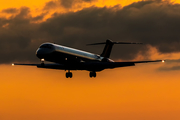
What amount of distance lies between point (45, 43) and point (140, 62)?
18.1 m

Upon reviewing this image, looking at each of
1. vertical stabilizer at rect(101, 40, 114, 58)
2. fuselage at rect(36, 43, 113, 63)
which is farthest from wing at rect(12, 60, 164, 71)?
vertical stabilizer at rect(101, 40, 114, 58)

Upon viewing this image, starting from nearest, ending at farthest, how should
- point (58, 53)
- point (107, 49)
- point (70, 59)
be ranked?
point (58, 53), point (70, 59), point (107, 49)

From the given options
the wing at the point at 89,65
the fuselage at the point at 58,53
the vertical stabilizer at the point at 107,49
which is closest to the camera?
the fuselage at the point at 58,53

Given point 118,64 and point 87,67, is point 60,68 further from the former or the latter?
Answer: point 118,64

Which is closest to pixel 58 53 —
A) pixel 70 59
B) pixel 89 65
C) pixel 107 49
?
pixel 70 59

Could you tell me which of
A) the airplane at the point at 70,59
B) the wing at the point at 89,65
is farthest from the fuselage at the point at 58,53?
the wing at the point at 89,65

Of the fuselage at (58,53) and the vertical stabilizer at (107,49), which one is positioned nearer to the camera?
the fuselage at (58,53)

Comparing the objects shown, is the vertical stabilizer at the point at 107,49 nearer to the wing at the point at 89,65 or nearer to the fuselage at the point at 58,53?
the wing at the point at 89,65

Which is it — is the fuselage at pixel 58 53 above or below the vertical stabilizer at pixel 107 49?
below

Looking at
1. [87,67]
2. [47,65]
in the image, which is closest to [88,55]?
[87,67]

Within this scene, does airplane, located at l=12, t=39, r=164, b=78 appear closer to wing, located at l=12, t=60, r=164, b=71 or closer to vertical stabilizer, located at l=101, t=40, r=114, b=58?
wing, located at l=12, t=60, r=164, b=71

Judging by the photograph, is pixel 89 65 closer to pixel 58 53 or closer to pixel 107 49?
pixel 58 53

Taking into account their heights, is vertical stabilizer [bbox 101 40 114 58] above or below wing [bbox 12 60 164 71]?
above

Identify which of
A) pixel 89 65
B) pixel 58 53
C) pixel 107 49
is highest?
pixel 107 49
